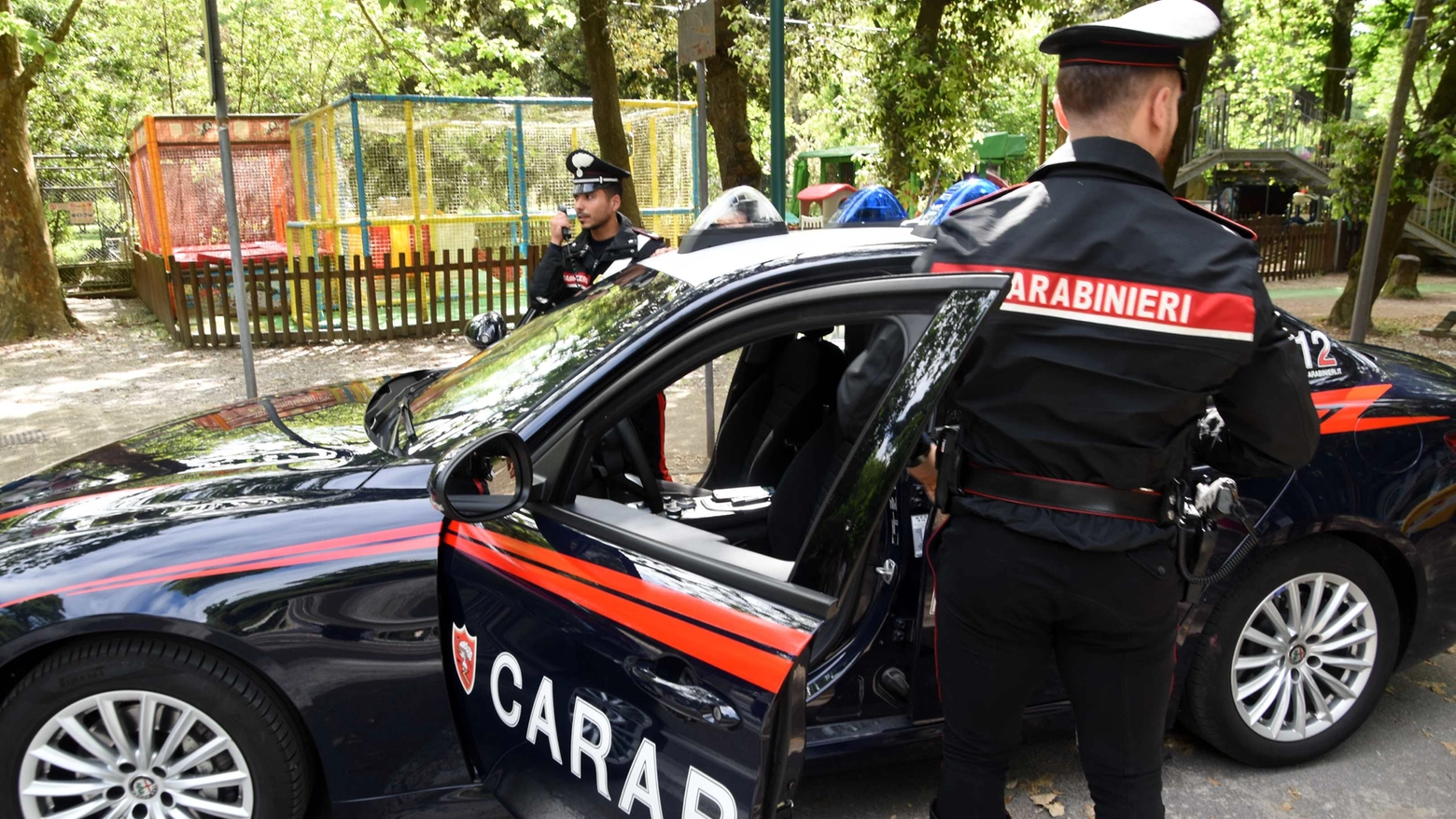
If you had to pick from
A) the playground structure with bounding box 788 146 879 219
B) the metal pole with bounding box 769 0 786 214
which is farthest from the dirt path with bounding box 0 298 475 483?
the playground structure with bounding box 788 146 879 219

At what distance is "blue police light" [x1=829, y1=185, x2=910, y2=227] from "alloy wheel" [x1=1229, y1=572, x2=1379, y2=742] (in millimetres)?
1600

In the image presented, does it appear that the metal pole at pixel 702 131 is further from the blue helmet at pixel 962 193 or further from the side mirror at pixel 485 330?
the blue helmet at pixel 962 193

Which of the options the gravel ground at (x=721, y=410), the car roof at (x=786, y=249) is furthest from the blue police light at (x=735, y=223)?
the gravel ground at (x=721, y=410)

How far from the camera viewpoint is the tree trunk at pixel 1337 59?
2158cm

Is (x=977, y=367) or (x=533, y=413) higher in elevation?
(x=977, y=367)

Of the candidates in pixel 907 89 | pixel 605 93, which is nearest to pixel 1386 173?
pixel 907 89

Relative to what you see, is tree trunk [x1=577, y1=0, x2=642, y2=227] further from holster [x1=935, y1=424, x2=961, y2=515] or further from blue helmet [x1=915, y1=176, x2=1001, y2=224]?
holster [x1=935, y1=424, x2=961, y2=515]

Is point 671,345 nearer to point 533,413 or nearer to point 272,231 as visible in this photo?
point 533,413

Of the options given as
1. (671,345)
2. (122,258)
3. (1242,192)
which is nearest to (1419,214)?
(1242,192)

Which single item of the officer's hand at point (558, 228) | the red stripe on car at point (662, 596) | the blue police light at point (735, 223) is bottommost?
the red stripe on car at point (662, 596)

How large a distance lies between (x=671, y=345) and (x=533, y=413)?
360 mm

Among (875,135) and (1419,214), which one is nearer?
(875,135)

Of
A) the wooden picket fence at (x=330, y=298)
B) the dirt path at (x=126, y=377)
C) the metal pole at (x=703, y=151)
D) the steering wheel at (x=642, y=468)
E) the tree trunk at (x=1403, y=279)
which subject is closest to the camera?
the steering wheel at (x=642, y=468)

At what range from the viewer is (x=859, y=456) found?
77.7 inches
